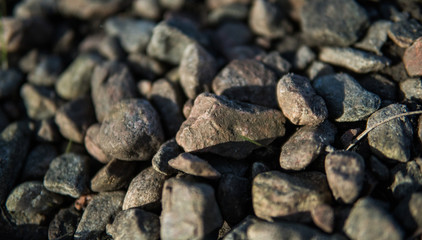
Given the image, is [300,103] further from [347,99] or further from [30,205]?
[30,205]

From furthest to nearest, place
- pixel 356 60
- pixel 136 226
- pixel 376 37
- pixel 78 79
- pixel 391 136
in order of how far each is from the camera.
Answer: pixel 78 79 → pixel 376 37 → pixel 356 60 → pixel 391 136 → pixel 136 226

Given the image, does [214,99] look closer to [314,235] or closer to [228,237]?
[228,237]

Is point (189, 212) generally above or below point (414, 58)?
below

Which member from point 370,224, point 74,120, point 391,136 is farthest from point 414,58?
point 74,120

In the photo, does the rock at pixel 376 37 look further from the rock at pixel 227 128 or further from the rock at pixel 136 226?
the rock at pixel 136 226

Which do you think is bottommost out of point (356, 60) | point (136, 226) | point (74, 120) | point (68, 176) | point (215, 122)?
point (68, 176)

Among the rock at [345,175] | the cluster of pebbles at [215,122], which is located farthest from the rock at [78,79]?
the rock at [345,175]
